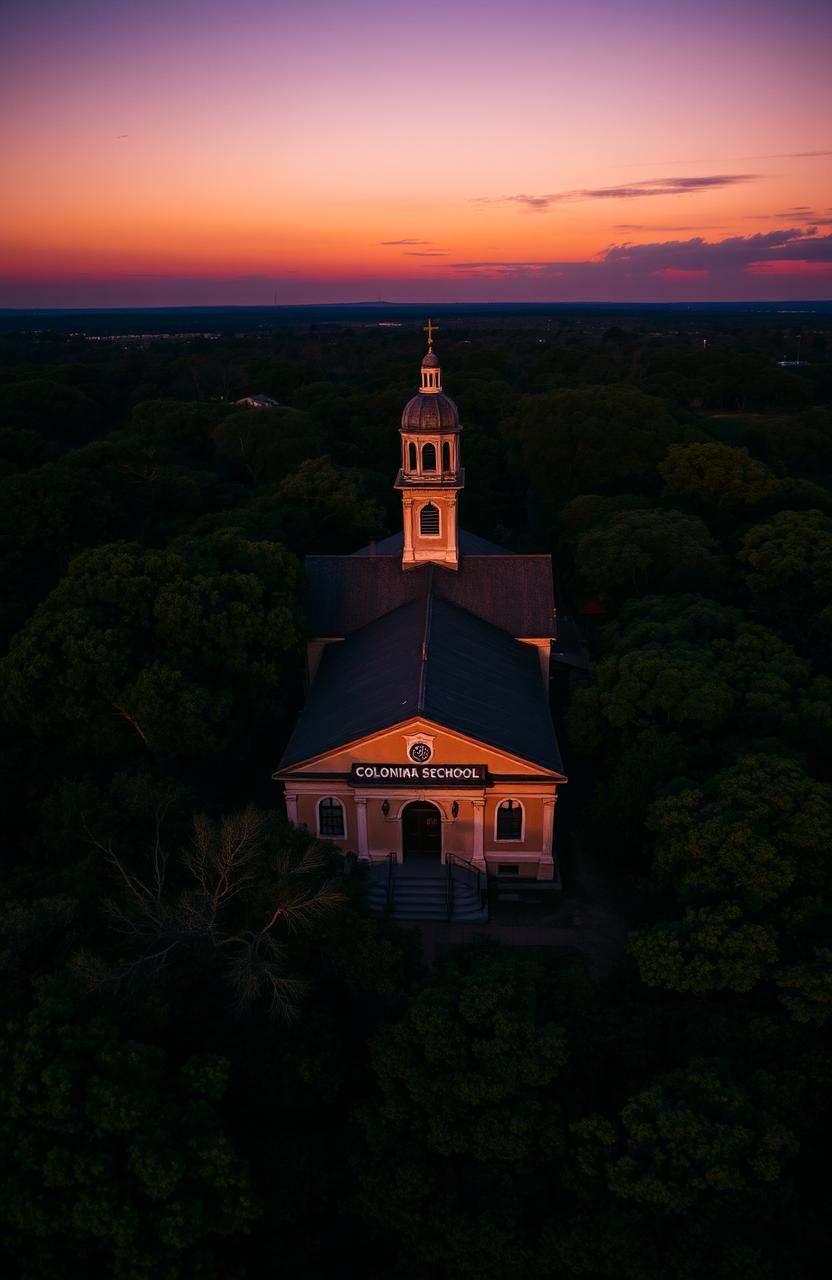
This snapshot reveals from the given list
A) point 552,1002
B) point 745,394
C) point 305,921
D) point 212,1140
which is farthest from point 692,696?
point 745,394

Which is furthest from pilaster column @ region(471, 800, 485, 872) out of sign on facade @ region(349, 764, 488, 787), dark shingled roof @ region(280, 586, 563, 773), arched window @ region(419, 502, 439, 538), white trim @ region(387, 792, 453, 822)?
arched window @ region(419, 502, 439, 538)

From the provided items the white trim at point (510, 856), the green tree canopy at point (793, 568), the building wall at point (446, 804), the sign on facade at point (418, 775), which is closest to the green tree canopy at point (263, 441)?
the green tree canopy at point (793, 568)

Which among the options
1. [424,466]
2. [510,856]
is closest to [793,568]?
[424,466]

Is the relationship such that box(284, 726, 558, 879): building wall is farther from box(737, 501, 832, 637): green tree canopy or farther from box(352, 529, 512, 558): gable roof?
box(737, 501, 832, 637): green tree canopy

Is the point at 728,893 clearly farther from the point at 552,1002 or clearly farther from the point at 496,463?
the point at 496,463

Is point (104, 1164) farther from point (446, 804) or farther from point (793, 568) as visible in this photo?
point (793, 568)

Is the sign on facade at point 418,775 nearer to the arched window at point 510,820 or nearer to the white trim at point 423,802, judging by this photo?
the white trim at point 423,802
